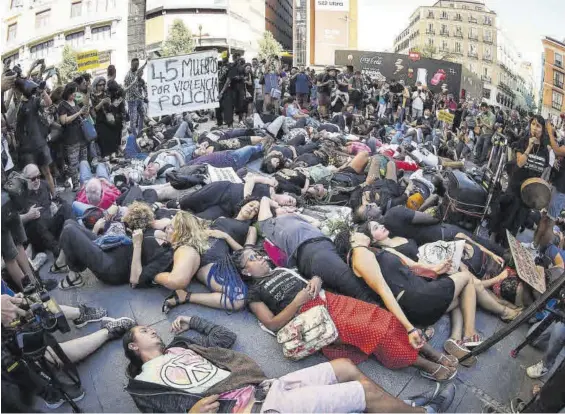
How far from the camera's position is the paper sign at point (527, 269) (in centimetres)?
411

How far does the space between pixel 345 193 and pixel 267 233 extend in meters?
2.23

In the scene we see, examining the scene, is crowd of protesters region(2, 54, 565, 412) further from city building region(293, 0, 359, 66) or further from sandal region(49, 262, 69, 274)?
city building region(293, 0, 359, 66)

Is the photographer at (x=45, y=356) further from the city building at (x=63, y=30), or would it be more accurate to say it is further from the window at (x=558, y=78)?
the window at (x=558, y=78)

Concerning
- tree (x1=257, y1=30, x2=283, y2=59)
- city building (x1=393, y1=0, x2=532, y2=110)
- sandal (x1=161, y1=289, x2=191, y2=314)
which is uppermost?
tree (x1=257, y1=30, x2=283, y2=59)

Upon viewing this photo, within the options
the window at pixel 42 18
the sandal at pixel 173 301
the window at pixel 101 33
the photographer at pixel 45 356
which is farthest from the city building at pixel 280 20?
the photographer at pixel 45 356

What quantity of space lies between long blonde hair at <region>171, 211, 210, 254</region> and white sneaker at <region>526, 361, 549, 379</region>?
294cm

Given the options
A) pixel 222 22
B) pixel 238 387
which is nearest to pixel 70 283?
pixel 238 387

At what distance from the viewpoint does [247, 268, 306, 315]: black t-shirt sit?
3896mm

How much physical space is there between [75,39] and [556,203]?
11.3 m

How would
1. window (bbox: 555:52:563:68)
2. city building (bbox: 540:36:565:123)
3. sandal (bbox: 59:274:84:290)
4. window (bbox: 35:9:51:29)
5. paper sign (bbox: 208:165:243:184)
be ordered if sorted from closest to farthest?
sandal (bbox: 59:274:84:290), window (bbox: 555:52:563:68), city building (bbox: 540:36:565:123), paper sign (bbox: 208:165:243:184), window (bbox: 35:9:51:29)

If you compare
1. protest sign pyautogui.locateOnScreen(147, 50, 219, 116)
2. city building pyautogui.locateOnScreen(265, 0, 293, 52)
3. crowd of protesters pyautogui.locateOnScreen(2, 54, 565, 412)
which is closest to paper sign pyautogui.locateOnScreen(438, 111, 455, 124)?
crowd of protesters pyautogui.locateOnScreen(2, 54, 565, 412)

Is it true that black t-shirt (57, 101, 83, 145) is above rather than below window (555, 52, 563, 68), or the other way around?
below

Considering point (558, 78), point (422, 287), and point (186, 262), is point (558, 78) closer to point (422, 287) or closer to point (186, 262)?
point (422, 287)

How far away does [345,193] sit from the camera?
685 centimetres
